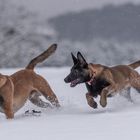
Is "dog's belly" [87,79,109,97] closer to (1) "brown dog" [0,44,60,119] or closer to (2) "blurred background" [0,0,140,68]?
(1) "brown dog" [0,44,60,119]

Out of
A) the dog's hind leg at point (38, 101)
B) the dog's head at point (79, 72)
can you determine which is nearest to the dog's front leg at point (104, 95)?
the dog's head at point (79, 72)

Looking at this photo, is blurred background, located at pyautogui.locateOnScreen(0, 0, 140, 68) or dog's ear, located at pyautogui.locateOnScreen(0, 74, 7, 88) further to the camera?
blurred background, located at pyautogui.locateOnScreen(0, 0, 140, 68)

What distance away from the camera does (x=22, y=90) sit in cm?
886

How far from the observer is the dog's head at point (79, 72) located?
30.0 feet

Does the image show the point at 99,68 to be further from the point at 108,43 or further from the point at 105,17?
the point at 105,17

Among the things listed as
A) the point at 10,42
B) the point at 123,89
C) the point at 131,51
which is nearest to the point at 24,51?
the point at 10,42

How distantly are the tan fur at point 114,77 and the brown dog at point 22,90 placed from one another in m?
0.62

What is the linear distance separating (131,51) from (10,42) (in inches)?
160

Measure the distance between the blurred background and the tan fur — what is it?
10.7 meters

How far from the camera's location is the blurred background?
21.8 meters

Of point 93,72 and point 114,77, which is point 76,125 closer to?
point 93,72

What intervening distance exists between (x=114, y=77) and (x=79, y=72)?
526mm

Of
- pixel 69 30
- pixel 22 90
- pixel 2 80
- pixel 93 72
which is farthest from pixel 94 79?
pixel 69 30

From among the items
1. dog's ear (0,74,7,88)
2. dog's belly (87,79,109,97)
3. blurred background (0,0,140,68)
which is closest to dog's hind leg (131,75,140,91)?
dog's belly (87,79,109,97)
